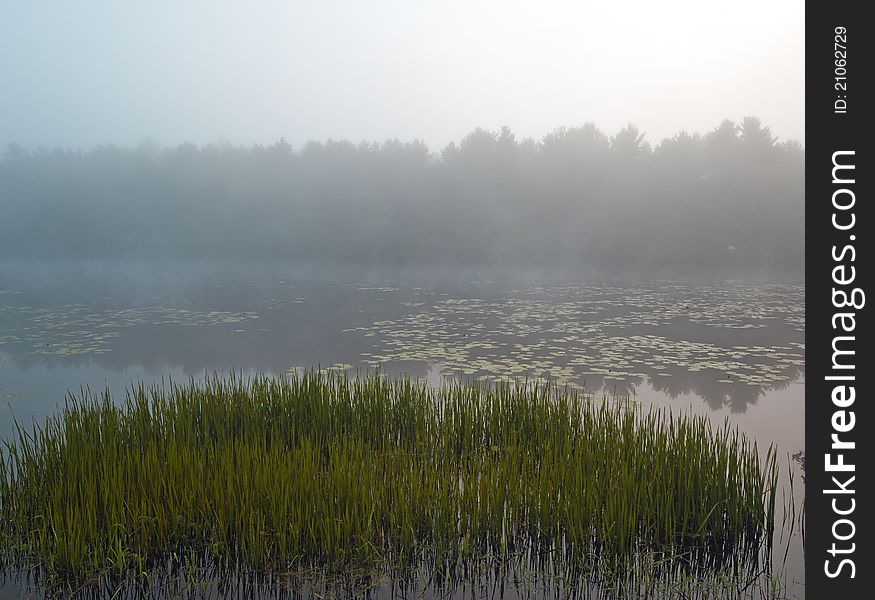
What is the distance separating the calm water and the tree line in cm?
1795

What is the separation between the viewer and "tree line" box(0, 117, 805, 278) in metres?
45.0

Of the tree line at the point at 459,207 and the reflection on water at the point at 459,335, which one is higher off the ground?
the tree line at the point at 459,207

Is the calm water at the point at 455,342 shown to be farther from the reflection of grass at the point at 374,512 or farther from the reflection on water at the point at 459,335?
the reflection of grass at the point at 374,512

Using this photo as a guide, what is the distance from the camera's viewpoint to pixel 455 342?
14.3 meters

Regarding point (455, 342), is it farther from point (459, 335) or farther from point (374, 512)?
point (374, 512)

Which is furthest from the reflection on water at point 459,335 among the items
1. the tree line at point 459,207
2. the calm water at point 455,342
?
the tree line at point 459,207

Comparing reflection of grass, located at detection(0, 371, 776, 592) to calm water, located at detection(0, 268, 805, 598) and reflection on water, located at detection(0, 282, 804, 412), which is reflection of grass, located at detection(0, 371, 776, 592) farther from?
reflection on water, located at detection(0, 282, 804, 412)

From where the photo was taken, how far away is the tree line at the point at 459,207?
148 ft

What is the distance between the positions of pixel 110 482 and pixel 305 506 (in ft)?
5.44

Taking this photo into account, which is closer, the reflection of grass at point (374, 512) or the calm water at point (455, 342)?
the reflection of grass at point (374, 512)

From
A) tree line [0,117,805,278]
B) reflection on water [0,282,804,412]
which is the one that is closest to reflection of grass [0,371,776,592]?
reflection on water [0,282,804,412]

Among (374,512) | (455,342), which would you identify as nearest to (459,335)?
(455,342)

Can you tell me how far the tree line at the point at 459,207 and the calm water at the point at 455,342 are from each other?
17949 millimetres
